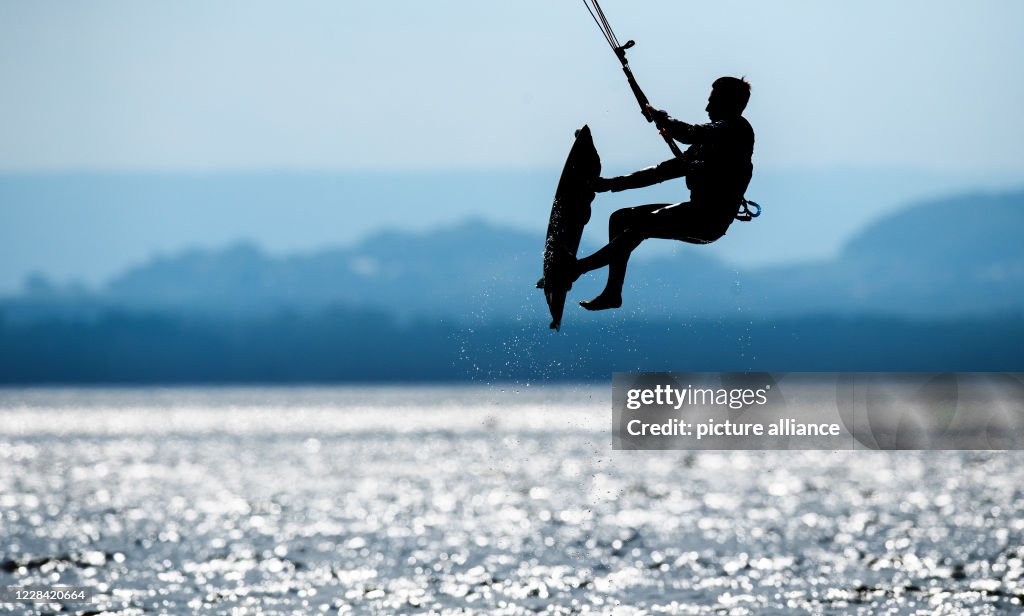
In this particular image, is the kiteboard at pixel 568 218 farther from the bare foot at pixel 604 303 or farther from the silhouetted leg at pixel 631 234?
the bare foot at pixel 604 303

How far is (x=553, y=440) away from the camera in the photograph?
132375 mm

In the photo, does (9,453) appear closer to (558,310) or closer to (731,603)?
(731,603)

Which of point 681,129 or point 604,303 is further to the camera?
point 604,303

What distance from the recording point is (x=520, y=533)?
51188mm

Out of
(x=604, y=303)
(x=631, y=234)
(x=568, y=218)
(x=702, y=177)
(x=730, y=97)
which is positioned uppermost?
(x=730, y=97)

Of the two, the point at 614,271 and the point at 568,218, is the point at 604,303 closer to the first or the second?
the point at 614,271

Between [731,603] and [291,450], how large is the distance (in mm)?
84338

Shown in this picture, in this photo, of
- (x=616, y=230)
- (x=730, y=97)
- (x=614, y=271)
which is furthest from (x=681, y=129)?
(x=614, y=271)

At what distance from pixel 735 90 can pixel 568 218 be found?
7.44 ft

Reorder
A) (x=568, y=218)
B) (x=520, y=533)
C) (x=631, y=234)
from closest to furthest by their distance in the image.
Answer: (x=631, y=234), (x=568, y=218), (x=520, y=533)

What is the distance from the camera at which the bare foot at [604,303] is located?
1653cm

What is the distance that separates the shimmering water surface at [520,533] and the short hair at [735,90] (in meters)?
18.5

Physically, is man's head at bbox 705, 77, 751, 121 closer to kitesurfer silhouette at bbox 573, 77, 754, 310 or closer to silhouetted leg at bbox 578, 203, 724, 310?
kitesurfer silhouette at bbox 573, 77, 754, 310

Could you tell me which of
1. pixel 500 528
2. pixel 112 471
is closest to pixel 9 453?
pixel 112 471
